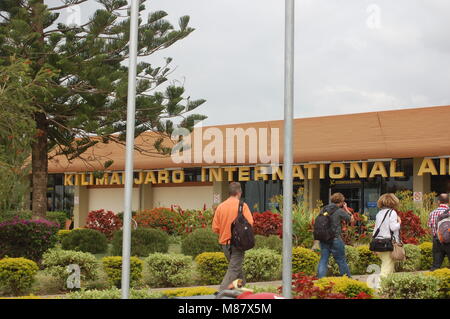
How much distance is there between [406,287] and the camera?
1022cm

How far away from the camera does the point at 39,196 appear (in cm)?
1830

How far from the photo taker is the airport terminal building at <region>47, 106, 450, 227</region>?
23.8 meters

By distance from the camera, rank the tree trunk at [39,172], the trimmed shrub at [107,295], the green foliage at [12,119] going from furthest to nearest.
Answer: the tree trunk at [39,172] < the green foliage at [12,119] < the trimmed shrub at [107,295]

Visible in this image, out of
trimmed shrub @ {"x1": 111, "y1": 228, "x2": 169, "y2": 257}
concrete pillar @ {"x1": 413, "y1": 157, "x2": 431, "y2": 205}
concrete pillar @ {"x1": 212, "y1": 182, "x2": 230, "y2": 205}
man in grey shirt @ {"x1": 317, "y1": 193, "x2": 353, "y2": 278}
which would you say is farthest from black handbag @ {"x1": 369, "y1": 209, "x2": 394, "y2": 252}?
concrete pillar @ {"x1": 212, "y1": 182, "x2": 230, "y2": 205}

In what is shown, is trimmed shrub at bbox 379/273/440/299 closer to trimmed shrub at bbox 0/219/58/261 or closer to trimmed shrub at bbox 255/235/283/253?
trimmed shrub at bbox 255/235/283/253

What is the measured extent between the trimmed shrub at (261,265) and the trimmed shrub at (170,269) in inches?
45.2

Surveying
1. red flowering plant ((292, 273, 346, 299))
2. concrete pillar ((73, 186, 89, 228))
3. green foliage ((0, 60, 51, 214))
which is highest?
green foliage ((0, 60, 51, 214))

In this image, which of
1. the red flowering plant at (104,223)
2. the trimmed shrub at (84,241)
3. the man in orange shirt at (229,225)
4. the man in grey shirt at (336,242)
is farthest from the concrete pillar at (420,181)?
the man in orange shirt at (229,225)

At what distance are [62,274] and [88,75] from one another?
682 cm

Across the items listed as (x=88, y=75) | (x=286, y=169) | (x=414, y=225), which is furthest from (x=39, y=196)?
(x=286, y=169)

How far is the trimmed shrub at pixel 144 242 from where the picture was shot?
17.6 m

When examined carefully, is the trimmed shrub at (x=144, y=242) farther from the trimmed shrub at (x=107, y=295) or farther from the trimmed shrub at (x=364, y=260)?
the trimmed shrub at (x=107, y=295)

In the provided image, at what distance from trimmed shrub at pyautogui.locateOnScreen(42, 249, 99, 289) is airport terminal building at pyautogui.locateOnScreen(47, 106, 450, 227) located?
674 cm
